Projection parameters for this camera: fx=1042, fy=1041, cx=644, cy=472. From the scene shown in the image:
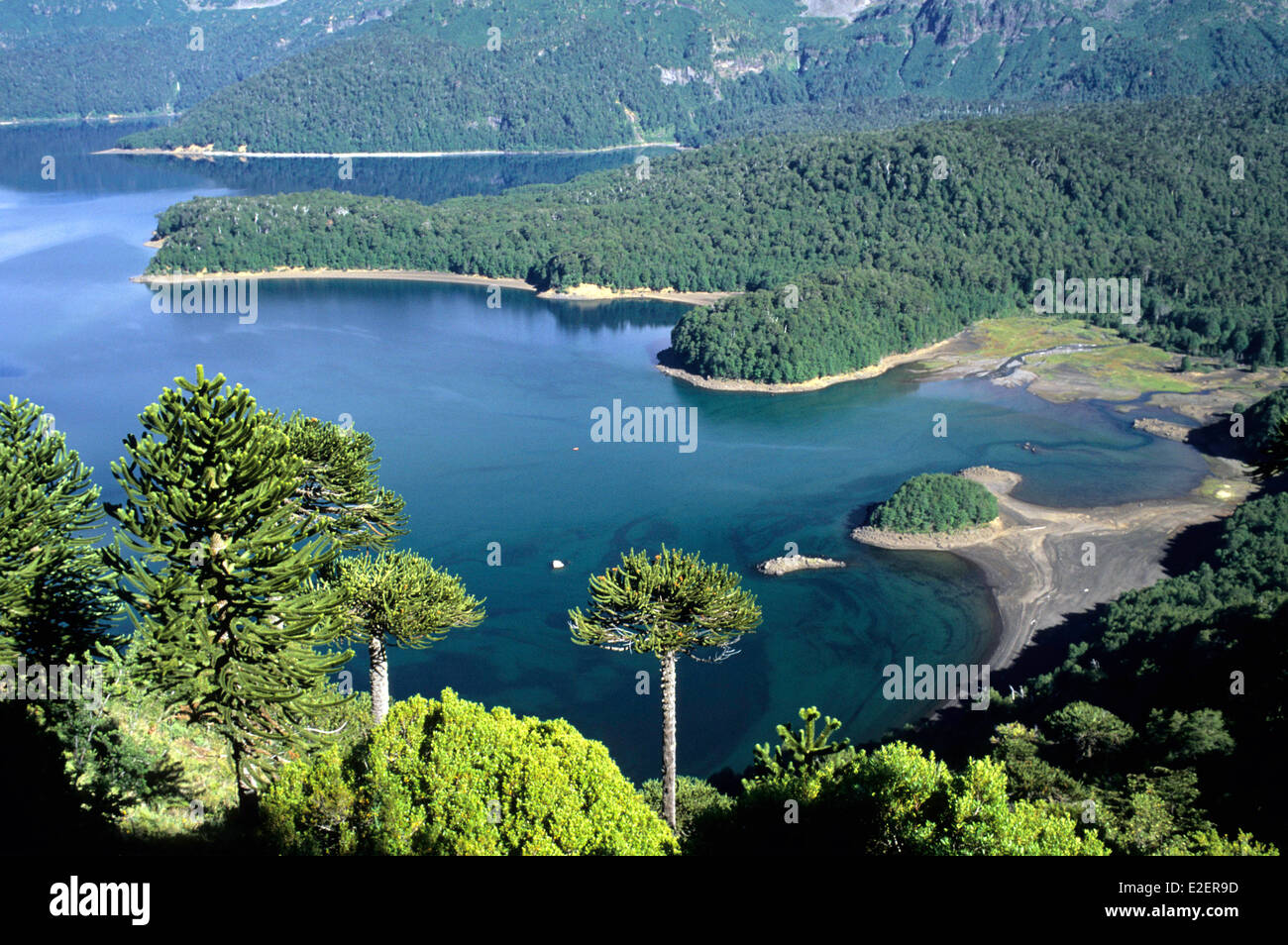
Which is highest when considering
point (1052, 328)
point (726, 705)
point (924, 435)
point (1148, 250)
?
point (1148, 250)

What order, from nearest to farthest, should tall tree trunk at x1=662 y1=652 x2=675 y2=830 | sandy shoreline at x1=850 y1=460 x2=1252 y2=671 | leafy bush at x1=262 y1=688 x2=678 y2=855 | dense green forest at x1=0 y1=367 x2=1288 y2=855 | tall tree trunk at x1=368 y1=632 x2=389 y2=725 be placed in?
dense green forest at x1=0 y1=367 x2=1288 y2=855 < leafy bush at x1=262 y1=688 x2=678 y2=855 < tall tree trunk at x1=662 y1=652 x2=675 y2=830 < tall tree trunk at x1=368 y1=632 x2=389 y2=725 < sandy shoreline at x1=850 y1=460 x2=1252 y2=671

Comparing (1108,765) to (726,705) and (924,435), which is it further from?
(924,435)

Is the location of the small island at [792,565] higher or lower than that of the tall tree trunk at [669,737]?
higher

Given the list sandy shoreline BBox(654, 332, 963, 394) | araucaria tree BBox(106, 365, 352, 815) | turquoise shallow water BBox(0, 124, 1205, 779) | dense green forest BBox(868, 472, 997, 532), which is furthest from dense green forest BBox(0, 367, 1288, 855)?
sandy shoreline BBox(654, 332, 963, 394)

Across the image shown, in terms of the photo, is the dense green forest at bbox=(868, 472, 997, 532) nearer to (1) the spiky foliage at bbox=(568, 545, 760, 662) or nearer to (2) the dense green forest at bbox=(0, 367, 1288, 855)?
(2) the dense green forest at bbox=(0, 367, 1288, 855)

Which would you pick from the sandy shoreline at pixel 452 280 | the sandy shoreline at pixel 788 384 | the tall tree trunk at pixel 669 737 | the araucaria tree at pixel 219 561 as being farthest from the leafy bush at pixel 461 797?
the sandy shoreline at pixel 452 280

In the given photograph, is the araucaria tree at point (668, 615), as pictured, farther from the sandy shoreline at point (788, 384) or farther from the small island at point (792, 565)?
the sandy shoreline at point (788, 384)
